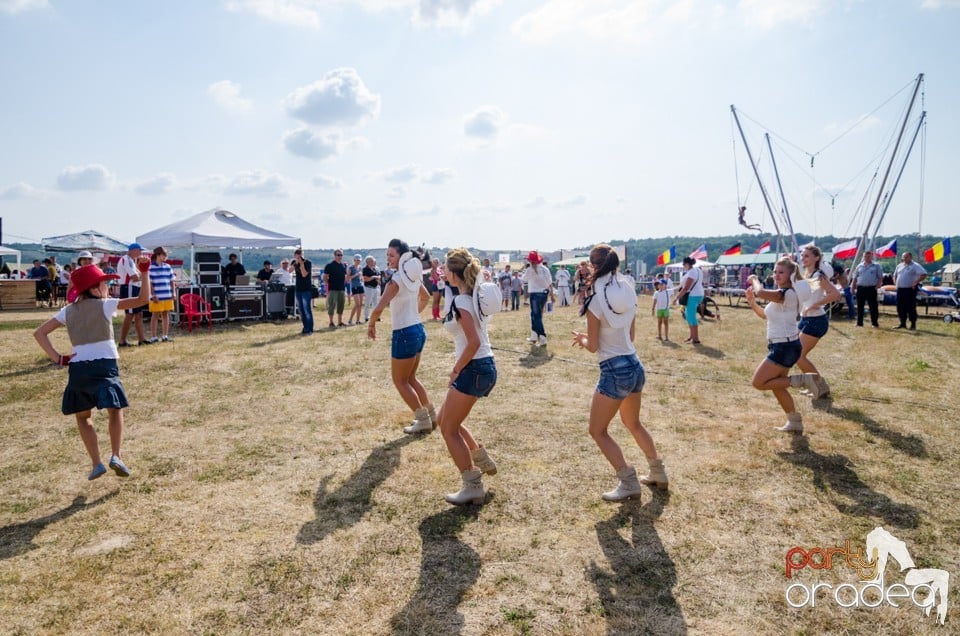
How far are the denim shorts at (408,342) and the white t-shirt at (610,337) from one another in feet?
7.02

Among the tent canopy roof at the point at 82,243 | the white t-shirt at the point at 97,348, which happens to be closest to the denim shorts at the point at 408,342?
the white t-shirt at the point at 97,348

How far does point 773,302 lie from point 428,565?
4.58 metres

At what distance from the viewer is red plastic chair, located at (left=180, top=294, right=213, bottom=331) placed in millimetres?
14086

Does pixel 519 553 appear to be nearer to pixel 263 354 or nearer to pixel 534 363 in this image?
pixel 534 363

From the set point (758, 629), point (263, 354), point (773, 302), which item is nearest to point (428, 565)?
point (758, 629)

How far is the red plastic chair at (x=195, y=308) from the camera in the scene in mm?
14086

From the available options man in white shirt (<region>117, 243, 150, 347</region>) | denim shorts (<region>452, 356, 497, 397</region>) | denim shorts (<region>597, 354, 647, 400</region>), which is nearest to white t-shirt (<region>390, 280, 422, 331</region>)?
denim shorts (<region>452, 356, 497, 397</region>)

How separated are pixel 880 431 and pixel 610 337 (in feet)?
14.1

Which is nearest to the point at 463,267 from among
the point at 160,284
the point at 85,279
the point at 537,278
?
the point at 85,279

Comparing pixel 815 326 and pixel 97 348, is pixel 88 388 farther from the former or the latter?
pixel 815 326

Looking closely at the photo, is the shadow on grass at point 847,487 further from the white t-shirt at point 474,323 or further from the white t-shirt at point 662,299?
the white t-shirt at point 662,299

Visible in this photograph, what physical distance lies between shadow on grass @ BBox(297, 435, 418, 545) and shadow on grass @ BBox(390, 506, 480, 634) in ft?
2.07

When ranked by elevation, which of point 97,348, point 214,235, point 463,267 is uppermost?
point 214,235

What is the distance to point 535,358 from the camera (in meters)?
10.7
